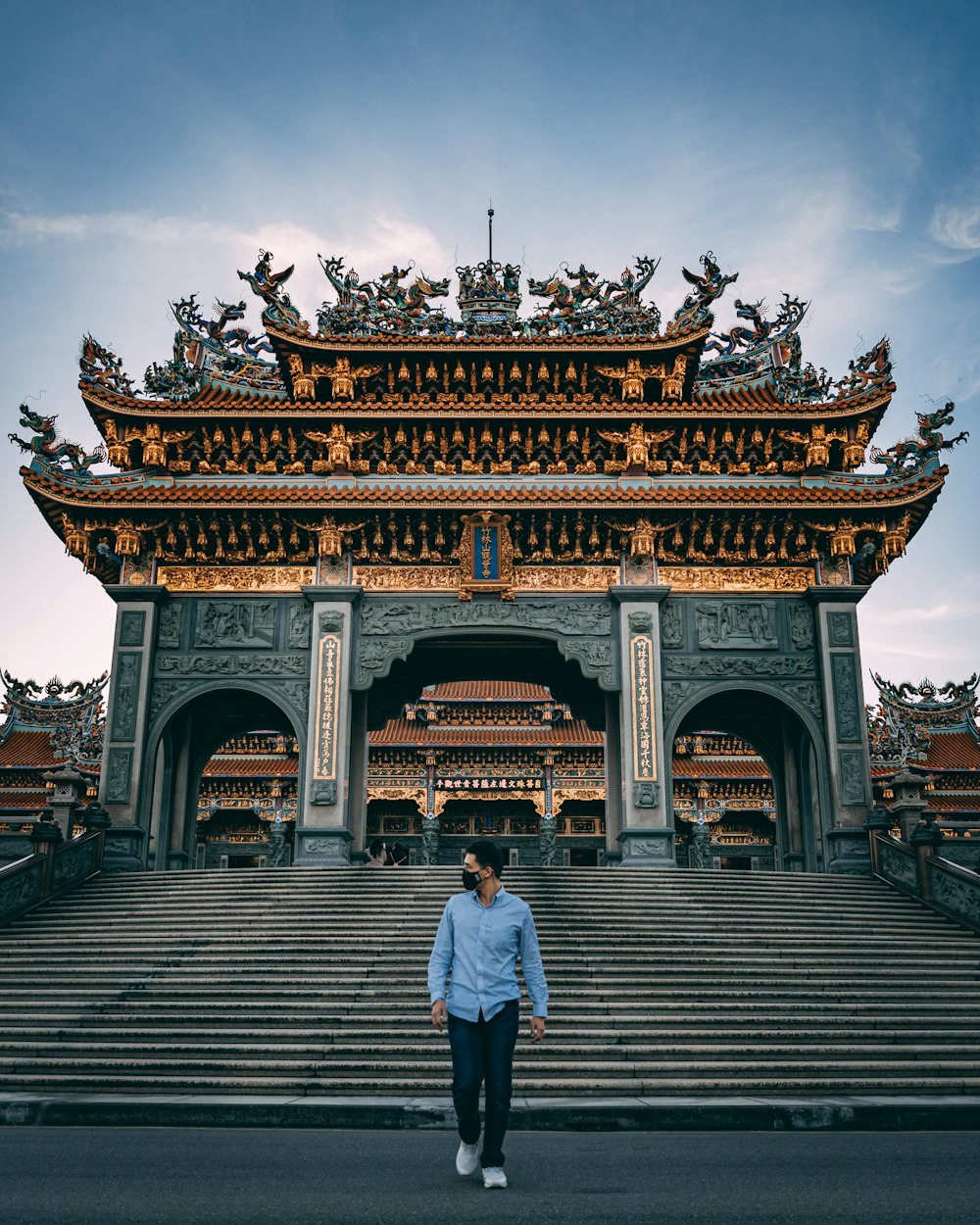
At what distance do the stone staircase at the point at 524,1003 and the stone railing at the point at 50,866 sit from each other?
0.27 meters

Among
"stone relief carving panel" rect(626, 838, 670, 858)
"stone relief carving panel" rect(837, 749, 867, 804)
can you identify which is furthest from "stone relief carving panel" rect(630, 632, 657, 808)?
"stone relief carving panel" rect(837, 749, 867, 804)

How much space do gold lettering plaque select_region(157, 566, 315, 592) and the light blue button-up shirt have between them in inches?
525

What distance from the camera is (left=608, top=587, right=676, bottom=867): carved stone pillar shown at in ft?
53.6

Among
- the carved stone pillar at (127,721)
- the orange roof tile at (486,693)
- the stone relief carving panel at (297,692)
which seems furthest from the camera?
the orange roof tile at (486,693)

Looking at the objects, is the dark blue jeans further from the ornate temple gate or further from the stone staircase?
the ornate temple gate

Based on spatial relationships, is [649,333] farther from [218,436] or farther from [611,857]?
[611,857]

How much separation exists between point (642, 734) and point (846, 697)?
332cm

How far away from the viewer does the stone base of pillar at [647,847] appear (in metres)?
16.2

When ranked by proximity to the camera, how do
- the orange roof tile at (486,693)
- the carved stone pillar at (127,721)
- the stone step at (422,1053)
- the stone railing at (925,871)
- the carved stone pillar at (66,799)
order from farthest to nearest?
the orange roof tile at (486,693) < the carved stone pillar at (127,721) < the carved stone pillar at (66,799) < the stone railing at (925,871) < the stone step at (422,1053)

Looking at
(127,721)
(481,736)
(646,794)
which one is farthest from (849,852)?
(481,736)

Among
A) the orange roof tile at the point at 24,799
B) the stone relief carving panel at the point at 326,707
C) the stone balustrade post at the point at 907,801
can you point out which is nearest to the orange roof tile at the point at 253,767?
the orange roof tile at the point at 24,799

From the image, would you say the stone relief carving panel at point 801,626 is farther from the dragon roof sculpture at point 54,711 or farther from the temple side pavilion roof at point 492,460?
the dragon roof sculpture at point 54,711

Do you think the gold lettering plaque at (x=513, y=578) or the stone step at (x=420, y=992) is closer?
the stone step at (x=420, y=992)

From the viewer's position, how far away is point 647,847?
1633 cm
